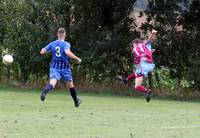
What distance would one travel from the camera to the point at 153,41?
27.3 m

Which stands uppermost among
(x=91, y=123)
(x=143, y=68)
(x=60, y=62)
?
(x=143, y=68)

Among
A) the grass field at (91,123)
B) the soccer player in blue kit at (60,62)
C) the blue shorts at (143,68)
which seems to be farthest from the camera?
the blue shorts at (143,68)

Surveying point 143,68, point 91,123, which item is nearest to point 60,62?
point 143,68

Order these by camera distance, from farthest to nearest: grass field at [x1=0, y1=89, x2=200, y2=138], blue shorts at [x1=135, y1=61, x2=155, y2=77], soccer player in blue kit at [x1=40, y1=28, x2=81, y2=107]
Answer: blue shorts at [x1=135, y1=61, x2=155, y2=77] → soccer player in blue kit at [x1=40, y1=28, x2=81, y2=107] → grass field at [x1=0, y1=89, x2=200, y2=138]

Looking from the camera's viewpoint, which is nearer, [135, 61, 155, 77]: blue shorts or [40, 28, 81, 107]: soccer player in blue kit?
[40, 28, 81, 107]: soccer player in blue kit

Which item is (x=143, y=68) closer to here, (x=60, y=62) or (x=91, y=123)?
(x=60, y=62)

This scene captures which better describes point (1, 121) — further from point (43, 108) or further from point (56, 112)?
point (43, 108)

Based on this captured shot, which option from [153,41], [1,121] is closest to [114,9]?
[153,41]

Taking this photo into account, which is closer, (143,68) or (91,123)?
(91,123)

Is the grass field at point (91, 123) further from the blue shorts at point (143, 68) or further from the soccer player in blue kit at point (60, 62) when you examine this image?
the blue shorts at point (143, 68)

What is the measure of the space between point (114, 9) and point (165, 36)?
2.33 m

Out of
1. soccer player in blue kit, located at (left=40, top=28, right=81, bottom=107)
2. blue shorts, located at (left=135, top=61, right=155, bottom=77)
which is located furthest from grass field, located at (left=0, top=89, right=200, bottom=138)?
blue shorts, located at (left=135, top=61, right=155, bottom=77)

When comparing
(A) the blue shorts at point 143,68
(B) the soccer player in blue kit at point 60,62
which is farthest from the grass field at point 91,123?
(A) the blue shorts at point 143,68

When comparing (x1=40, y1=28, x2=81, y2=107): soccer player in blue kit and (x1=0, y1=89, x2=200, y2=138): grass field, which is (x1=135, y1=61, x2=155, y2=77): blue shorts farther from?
(x1=0, y1=89, x2=200, y2=138): grass field
